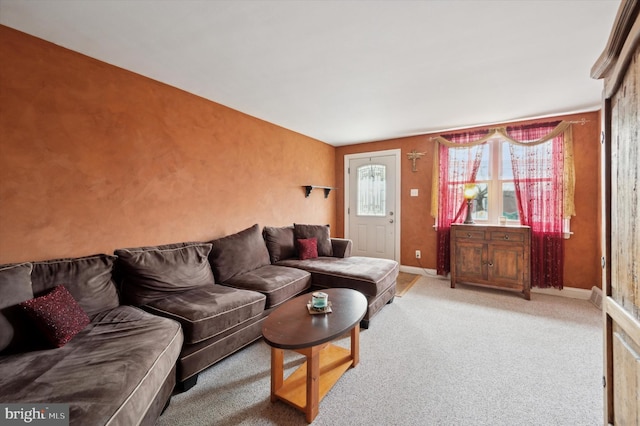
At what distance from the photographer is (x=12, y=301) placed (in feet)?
4.72

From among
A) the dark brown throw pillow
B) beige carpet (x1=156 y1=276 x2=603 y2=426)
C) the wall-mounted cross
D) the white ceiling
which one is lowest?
beige carpet (x1=156 y1=276 x2=603 y2=426)

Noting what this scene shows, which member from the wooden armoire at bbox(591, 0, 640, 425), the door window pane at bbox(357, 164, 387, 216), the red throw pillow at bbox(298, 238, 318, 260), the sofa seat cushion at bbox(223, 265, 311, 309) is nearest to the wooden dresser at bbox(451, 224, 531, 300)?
the door window pane at bbox(357, 164, 387, 216)

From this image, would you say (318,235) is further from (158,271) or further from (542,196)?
(542,196)

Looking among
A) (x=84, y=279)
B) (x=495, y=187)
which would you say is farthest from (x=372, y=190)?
(x=84, y=279)

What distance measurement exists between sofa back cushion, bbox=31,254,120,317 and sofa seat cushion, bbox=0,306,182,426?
0.24 meters

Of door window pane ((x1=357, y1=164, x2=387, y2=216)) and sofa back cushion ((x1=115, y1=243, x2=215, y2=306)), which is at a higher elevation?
door window pane ((x1=357, y1=164, x2=387, y2=216))

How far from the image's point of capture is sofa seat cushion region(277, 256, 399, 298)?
8.86 ft

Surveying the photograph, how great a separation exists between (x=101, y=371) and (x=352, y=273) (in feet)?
6.90

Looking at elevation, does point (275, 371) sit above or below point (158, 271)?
below

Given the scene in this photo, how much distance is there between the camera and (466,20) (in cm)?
165

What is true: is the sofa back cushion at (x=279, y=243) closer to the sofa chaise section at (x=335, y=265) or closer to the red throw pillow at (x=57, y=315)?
the sofa chaise section at (x=335, y=265)

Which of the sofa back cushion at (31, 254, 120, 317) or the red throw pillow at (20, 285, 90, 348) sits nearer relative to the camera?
the red throw pillow at (20, 285, 90, 348)

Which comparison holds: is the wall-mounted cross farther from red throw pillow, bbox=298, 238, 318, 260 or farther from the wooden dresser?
red throw pillow, bbox=298, 238, 318, 260
